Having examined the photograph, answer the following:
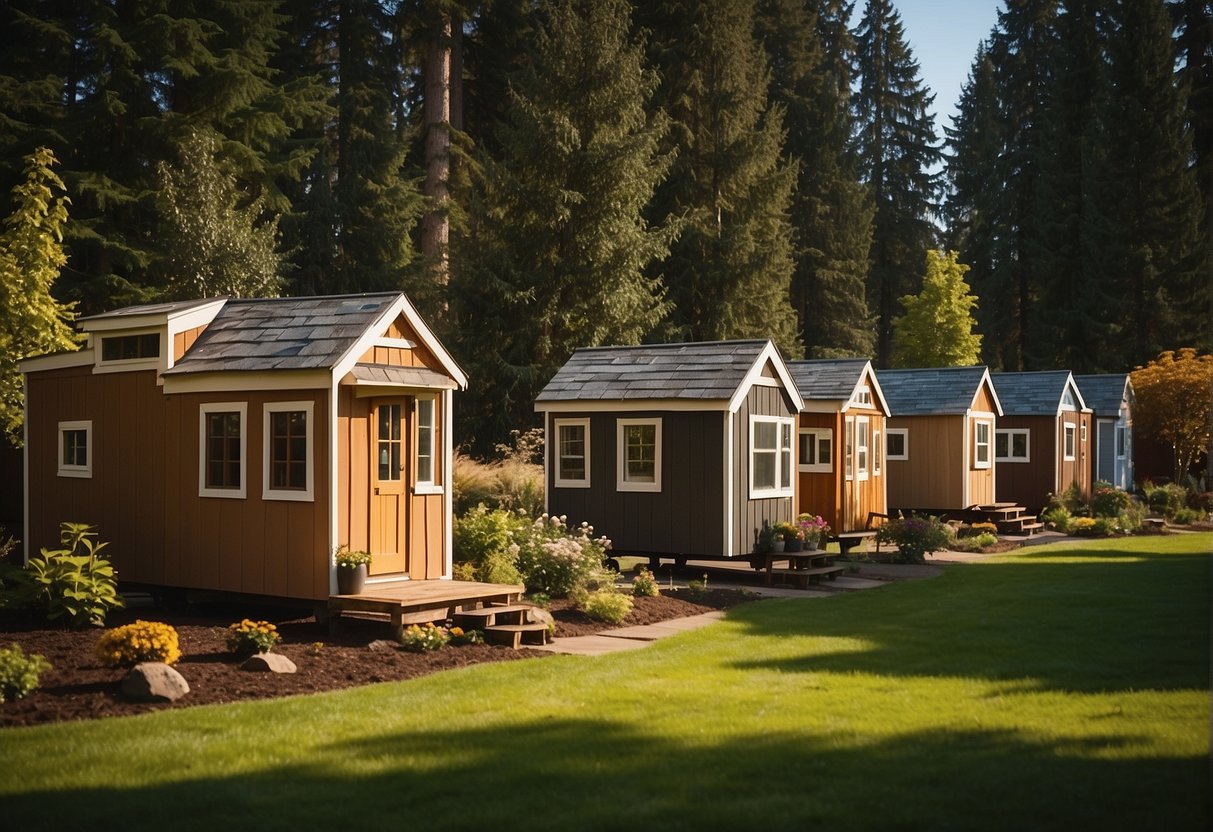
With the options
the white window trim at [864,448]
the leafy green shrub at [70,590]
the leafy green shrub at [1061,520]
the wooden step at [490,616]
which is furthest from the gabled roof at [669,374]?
the leafy green shrub at [1061,520]

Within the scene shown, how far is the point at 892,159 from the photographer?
6191 centimetres

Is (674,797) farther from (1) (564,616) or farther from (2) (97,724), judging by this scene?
(1) (564,616)

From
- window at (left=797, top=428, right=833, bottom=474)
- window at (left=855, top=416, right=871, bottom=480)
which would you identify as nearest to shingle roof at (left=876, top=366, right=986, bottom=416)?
window at (left=855, top=416, right=871, bottom=480)

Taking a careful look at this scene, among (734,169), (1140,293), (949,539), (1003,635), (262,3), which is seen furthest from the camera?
(1140,293)

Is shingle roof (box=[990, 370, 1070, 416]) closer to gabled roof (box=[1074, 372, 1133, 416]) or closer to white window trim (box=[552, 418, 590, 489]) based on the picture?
gabled roof (box=[1074, 372, 1133, 416])

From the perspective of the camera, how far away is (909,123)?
63250mm

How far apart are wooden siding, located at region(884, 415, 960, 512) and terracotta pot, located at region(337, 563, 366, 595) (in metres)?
18.0

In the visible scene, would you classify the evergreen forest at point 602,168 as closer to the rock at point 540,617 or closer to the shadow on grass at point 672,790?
the rock at point 540,617

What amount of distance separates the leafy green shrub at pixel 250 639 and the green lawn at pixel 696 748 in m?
1.59

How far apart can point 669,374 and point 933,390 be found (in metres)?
12.2

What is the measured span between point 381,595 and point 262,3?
2158 centimetres

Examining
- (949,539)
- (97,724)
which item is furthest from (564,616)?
(949,539)

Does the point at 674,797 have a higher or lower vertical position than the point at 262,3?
lower

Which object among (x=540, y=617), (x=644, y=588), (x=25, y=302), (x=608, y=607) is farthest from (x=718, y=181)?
(x=540, y=617)
